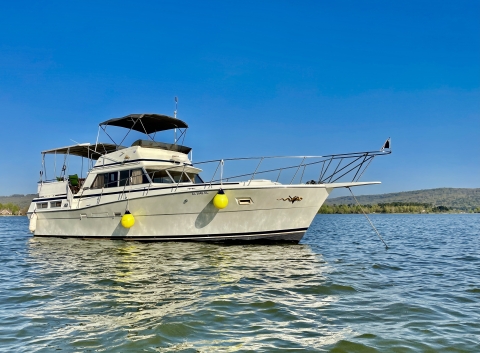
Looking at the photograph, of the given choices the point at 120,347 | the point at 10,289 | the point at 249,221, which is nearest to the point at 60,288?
the point at 10,289

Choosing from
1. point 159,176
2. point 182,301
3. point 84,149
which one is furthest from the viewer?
point 84,149

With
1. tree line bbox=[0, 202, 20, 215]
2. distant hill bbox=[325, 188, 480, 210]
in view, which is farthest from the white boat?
distant hill bbox=[325, 188, 480, 210]

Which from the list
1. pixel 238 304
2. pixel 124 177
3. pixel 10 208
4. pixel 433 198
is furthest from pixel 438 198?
pixel 238 304

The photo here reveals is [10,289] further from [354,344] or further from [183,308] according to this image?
[354,344]

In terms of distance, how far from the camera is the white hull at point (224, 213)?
12.6m

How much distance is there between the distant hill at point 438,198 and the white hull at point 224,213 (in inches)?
3716

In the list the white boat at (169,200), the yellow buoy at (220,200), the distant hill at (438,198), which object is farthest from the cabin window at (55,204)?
the distant hill at (438,198)

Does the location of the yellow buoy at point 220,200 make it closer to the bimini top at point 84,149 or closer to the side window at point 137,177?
the side window at point 137,177

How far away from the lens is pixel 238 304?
5.63m

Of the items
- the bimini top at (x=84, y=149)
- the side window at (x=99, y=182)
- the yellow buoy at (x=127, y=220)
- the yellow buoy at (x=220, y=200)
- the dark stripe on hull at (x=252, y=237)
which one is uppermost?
the bimini top at (x=84, y=149)

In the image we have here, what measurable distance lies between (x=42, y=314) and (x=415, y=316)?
5305 mm

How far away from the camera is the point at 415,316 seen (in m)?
5.06

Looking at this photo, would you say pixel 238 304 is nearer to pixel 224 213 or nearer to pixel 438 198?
pixel 224 213

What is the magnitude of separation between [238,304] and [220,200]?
6.74 metres
